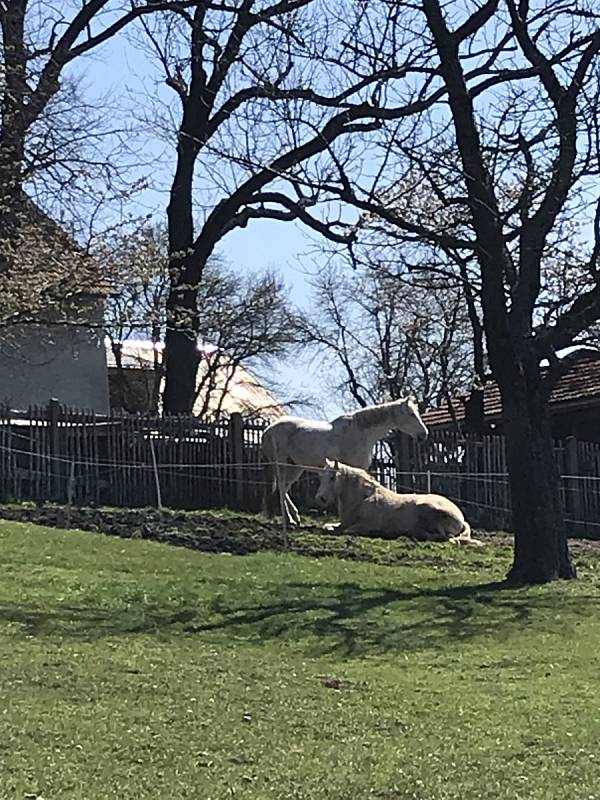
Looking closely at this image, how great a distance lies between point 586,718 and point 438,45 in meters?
9.81

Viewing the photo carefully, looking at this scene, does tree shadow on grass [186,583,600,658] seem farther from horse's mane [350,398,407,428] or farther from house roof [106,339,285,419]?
house roof [106,339,285,419]

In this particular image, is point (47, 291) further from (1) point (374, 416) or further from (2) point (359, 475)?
(1) point (374, 416)

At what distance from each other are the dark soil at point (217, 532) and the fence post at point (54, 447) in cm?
183

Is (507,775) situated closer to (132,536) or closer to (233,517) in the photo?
(132,536)

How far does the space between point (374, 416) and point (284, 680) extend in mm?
13361

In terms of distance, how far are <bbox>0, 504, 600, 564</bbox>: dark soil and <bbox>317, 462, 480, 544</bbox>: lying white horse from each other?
0.54m

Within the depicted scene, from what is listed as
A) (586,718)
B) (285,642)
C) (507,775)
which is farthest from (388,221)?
(507,775)

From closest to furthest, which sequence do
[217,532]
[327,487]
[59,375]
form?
[217,532] → [327,487] → [59,375]

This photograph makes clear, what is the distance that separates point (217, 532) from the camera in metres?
18.3

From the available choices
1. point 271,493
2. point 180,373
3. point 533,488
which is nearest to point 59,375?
point 180,373

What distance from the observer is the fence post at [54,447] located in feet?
73.5

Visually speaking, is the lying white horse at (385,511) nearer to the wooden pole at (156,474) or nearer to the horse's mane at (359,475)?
the horse's mane at (359,475)

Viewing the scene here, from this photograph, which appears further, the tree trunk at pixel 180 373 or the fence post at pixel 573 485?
the tree trunk at pixel 180 373

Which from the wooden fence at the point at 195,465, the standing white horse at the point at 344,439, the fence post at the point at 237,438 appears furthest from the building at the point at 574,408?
the standing white horse at the point at 344,439
